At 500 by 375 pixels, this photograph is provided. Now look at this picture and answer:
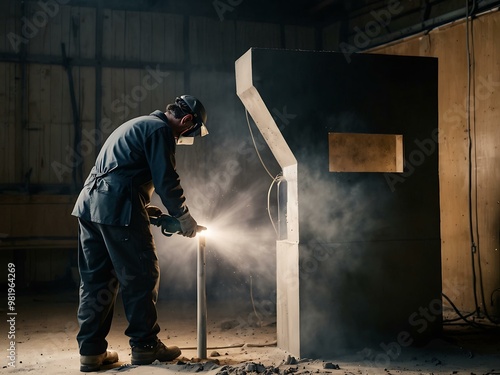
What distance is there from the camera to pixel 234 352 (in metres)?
4.86

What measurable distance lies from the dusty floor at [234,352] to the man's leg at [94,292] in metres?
0.23

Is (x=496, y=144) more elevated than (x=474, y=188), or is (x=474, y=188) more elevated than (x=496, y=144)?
(x=496, y=144)

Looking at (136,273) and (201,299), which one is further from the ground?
(136,273)

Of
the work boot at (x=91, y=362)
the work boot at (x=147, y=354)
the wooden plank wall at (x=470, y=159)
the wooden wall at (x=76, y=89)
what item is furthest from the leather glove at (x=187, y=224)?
the wooden wall at (x=76, y=89)

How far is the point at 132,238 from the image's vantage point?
4.12 m

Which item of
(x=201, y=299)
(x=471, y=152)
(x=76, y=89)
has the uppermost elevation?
(x=76, y=89)

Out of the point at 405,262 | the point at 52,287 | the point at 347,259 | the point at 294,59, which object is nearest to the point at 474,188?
the point at 405,262

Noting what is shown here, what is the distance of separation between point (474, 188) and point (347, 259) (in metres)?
2.67

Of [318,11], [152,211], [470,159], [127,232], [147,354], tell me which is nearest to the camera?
[127,232]

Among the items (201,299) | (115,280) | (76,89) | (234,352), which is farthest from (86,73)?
(234,352)

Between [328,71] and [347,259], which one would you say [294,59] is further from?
[347,259]

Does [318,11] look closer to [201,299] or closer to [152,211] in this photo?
[152,211]

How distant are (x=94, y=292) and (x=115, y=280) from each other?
18 centimetres

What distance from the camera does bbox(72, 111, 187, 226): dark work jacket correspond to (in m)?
4.07
